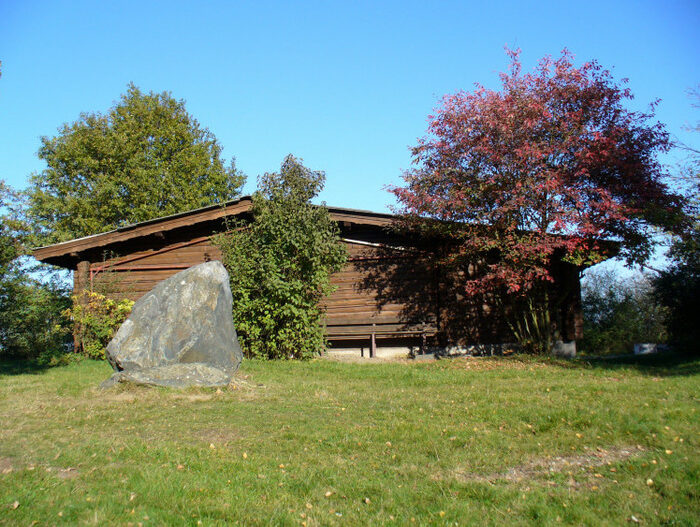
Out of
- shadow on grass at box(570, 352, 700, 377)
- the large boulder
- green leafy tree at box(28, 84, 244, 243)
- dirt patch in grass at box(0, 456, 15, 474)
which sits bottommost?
dirt patch in grass at box(0, 456, 15, 474)

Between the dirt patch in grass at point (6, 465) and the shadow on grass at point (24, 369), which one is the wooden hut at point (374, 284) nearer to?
the shadow on grass at point (24, 369)

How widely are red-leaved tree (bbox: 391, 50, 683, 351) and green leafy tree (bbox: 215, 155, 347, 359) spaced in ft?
8.88

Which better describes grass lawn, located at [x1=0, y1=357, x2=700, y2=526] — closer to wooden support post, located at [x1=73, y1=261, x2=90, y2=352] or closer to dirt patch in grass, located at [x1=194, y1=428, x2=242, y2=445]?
dirt patch in grass, located at [x1=194, y1=428, x2=242, y2=445]

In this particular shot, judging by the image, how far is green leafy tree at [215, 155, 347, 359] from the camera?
13.8m

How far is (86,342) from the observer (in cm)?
1625

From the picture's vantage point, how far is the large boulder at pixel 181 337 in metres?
9.56

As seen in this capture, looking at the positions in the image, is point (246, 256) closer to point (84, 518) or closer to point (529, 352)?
point (529, 352)

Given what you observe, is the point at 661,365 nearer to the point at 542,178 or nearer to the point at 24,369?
the point at 542,178

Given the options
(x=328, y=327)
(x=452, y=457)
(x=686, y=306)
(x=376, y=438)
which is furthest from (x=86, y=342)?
(x=686, y=306)

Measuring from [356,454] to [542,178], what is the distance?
967cm

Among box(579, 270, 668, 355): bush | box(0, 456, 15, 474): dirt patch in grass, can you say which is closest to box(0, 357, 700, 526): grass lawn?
box(0, 456, 15, 474): dirt patch in grass

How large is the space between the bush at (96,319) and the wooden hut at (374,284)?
0.71 meters

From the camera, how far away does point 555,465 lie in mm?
5461

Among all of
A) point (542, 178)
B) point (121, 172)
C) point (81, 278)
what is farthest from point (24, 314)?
point (542, 178)
